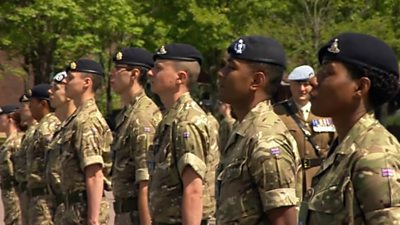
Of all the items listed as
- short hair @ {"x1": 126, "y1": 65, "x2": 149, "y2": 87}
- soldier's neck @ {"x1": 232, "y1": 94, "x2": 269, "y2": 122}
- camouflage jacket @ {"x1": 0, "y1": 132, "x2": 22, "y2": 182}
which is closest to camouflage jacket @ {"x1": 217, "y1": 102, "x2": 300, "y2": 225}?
soldier's neck @ {"x1": 232, "y1": 94, "x2": 269, "y2": 122}

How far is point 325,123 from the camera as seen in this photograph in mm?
8086

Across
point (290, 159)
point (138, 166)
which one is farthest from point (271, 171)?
point (138, 166)

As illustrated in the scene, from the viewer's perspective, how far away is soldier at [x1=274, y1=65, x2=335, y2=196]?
26.0 feet

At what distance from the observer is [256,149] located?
4.63m

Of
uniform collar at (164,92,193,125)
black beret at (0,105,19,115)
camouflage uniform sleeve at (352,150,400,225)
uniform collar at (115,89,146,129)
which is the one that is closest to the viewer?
camouflage uniform sleeve at (352,150,400,225)

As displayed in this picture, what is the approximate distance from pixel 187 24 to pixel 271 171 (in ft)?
79.7

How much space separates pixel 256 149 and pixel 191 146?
4.15ft

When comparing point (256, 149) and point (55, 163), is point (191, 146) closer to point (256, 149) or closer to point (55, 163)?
point (256, 149)

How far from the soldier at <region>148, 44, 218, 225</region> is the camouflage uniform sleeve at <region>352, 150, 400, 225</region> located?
2.25 meters

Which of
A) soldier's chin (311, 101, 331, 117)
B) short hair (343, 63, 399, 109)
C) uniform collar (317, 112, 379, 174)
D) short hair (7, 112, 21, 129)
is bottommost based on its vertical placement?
uniform collar (317, 112, 379, 174)

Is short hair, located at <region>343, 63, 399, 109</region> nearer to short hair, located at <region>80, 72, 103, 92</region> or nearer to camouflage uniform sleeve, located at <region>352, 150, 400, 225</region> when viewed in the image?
camouflage uniform sleeve, located at <region>352, 150, 400, 225</region>

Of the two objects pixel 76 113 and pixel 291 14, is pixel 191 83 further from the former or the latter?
pixel 291 14

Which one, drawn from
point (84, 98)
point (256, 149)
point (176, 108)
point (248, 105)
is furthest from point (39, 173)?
point (256, 149)

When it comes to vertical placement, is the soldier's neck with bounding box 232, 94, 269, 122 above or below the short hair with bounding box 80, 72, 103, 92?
below
